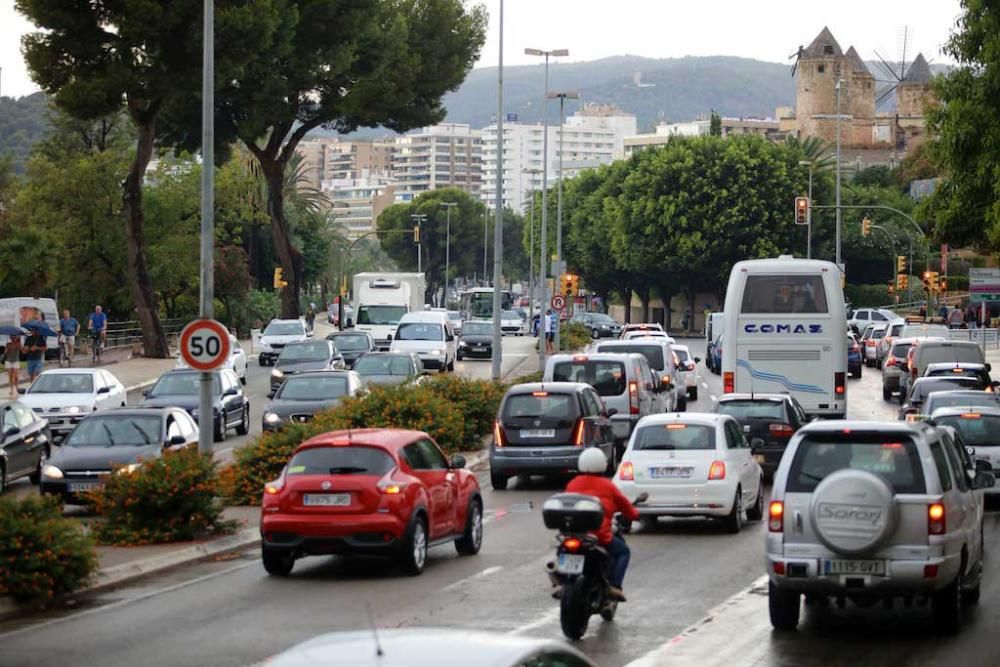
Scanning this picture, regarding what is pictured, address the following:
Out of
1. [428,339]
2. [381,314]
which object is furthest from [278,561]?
[381,314]

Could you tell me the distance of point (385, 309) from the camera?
6600cm

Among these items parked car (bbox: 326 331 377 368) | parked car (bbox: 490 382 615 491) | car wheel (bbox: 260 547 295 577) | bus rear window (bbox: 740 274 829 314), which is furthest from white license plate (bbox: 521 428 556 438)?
parked car (bbox: 326 331 377 368)

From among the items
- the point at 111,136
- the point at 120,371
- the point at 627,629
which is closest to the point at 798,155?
the point at 111,136

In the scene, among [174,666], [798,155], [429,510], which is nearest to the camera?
[174,666]

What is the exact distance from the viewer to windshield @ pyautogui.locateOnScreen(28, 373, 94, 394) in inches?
1393

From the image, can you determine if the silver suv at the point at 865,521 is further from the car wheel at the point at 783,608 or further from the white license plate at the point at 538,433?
the white license plate at the point at 538,433

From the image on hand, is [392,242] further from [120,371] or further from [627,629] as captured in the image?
[627,629]

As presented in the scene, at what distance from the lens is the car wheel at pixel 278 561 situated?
17.2 metres

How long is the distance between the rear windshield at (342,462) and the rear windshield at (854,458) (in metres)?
5.03

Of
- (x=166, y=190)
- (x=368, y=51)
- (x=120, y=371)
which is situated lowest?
(x=120, y=371)

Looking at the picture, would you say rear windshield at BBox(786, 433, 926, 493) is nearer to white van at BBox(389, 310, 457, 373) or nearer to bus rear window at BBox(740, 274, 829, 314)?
bus rear window at BBox(740, 274, 829, 314)

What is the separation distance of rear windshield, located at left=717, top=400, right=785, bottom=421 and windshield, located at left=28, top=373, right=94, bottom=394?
14787mm

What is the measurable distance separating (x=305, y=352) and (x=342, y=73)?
74.8ft

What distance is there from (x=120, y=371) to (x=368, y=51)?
18.4 m
